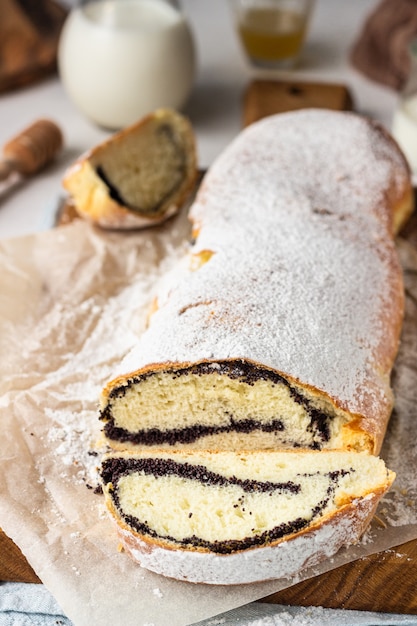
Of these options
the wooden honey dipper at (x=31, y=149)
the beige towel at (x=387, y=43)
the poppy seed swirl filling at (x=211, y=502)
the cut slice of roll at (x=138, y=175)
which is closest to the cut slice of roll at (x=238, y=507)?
the poppy seed swirl filling at (x=211, y=502)

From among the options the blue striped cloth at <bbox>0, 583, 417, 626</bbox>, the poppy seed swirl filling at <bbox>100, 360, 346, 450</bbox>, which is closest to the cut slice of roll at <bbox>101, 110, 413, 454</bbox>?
the poppy seed swirl filling at <bbox>100, 360, 346, 450</bbox>

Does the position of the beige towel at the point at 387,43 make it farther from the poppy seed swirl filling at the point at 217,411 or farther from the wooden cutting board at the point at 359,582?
the wooden cutting board at the point at 359,582

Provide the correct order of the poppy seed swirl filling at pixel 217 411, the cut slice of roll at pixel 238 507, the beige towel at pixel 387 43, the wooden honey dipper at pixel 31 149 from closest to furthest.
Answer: the cut slice of roll at pixel 238 507
the poppy seed swirl filling at pixel 217 411
the wooden honey dipper at pixel 31 149
the beige towel at pixel 387 43

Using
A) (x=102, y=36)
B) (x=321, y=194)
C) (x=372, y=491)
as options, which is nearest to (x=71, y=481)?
(x=372, y=491)

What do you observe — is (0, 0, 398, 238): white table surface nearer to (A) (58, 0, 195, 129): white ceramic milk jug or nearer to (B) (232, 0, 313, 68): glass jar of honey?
(B) (232, 0, 313, 68): glass jar of honey

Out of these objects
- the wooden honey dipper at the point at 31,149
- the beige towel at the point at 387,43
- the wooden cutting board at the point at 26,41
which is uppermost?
the wooden cutting board at the point at 26,41

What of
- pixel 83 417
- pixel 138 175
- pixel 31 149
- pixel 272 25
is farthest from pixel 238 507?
pixel 272 25

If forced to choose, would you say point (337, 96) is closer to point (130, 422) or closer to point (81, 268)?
point (81, 268)

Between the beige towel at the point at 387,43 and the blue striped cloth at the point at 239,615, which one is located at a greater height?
the blue striped cloth at the point at 239,615
